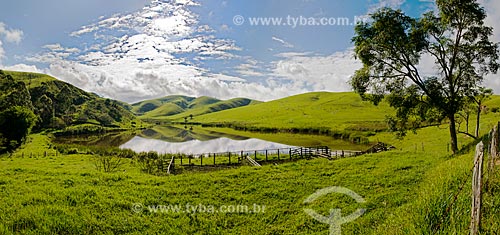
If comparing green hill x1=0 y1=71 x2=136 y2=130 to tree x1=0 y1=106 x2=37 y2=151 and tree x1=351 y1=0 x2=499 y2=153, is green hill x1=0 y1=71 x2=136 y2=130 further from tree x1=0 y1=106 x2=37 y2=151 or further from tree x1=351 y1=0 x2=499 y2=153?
tree x1=351 y1=0 x2=499 y2=153

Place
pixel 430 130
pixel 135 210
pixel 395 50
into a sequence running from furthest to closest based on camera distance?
1. pixel 430 130
2. pixel 395 50
3. pixel 135 210

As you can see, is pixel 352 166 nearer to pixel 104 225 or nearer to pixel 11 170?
pixel 104 225

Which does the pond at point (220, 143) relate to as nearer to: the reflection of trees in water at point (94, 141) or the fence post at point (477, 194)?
the reflection of trees in water at point (94, 141)

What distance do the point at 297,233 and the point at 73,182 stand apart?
14097 millimetres

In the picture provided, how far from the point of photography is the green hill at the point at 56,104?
298 feet

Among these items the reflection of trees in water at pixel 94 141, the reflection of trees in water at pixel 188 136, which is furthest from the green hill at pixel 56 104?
the reflection of trees in water at pixel 188 136

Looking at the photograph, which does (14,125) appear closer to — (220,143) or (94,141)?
(94,141)

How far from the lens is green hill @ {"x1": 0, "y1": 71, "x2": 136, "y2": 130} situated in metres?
90.9

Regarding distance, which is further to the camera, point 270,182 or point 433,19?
point 433,19

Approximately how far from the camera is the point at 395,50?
75.5 feet

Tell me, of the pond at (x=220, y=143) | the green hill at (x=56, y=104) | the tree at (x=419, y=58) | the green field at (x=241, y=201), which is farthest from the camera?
the green hill at (x=56, y=104)

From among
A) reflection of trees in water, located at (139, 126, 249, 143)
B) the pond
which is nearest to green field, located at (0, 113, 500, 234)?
the pond

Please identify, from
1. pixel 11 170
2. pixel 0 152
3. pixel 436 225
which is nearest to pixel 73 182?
pixel 11 170

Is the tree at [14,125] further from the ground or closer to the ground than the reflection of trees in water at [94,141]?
further from the ground
